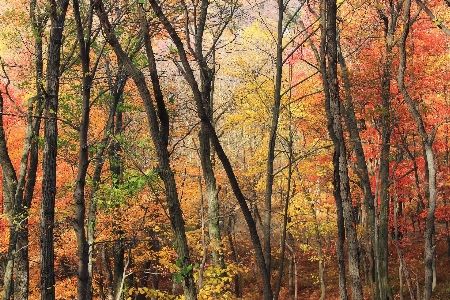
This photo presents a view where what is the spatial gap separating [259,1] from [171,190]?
6.19 meters

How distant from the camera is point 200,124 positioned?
12922 mm

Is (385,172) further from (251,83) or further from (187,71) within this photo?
(187,71)

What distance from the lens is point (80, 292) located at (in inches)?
260

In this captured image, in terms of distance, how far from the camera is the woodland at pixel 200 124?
639cm

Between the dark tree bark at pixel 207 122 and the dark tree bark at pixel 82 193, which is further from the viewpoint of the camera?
the dark tree bark at pixel 82 193

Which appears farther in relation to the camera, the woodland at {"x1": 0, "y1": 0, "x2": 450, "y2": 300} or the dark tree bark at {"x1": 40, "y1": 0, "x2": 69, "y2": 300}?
the dark tree bark at {"x1": 40, "y1": 0, "x2": 69, "y2": 300}

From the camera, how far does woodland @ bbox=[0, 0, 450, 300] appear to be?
6.39 m

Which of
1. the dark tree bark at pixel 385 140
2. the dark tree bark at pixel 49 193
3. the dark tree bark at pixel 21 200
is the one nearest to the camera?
the dark tree bark at pixel 49 193

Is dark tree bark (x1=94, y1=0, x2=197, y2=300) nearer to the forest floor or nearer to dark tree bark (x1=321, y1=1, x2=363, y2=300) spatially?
dark tree bark (x1=321, y1=1, x2=363, y2=300)

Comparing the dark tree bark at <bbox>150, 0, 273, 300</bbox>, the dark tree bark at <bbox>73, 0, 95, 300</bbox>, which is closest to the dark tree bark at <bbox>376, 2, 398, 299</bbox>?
the dark tree bark at <bbox>150, 0, 273, 300</bbox>

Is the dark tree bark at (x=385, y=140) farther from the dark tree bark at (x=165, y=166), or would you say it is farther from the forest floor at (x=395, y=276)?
the dark tree bark at (x=165, y=166)

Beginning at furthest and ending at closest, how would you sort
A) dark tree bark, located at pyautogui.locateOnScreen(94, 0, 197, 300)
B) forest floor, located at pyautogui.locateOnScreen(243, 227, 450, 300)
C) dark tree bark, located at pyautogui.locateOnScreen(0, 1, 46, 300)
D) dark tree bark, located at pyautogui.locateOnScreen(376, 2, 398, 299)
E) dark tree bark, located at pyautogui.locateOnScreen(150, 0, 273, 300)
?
forest floor, located at pyautogui.locateOnScreen(243, 227, 450, 300) → dark tree bark, located at pyautogui.locateOnScreen(376, 2, 398, 299) → dark tree bark, located at pyautogui.locateOnScreen(0, 1, 46, 300) → dark tree bark, located at pyautogui.locateOnScreen(94, 0, 197, 300) → dark tree bark, located at pyautogui.locateOnScreen(150, 0, 273, 300)

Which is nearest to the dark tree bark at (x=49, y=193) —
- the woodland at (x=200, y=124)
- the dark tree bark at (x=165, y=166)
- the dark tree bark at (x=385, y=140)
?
the woodland at (x=200, y=124)

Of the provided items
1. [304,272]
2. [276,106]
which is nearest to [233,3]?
[276,106]
